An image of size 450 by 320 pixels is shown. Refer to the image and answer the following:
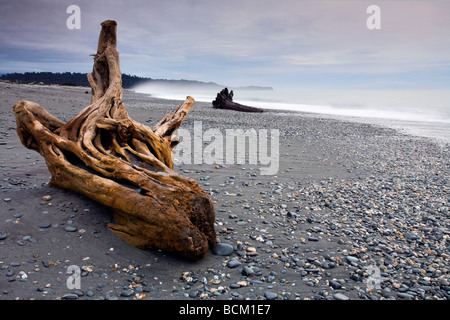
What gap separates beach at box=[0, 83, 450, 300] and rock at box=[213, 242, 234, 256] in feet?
0.06

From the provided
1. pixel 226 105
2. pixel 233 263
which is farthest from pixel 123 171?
pixel 226 105

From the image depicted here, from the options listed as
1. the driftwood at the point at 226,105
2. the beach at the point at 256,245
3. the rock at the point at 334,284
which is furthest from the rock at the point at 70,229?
A: the driftwood at the point at 226,105

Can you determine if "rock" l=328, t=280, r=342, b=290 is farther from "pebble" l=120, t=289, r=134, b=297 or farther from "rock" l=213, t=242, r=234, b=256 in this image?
"pebble" l=120, t=289, r=134, b=297

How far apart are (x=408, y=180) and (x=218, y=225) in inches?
245

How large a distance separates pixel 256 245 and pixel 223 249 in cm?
Result: 56

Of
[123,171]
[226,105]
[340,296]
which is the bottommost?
[340,296]

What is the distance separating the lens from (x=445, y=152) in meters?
13.1

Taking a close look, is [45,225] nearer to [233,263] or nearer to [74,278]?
[74,278]
